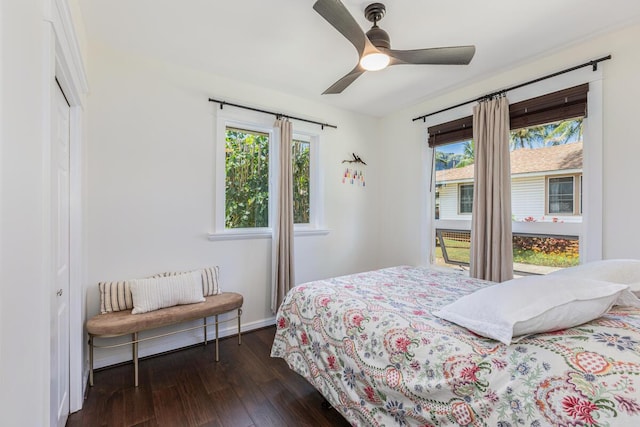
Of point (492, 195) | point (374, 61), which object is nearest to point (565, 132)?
point (492, 195)

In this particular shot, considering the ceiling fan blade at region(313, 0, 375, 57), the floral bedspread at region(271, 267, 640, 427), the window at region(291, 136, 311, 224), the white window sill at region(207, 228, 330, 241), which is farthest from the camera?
the window at region(291, 136, 311, 224)

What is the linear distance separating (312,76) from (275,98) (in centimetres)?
54

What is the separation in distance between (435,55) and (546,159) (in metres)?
1.54

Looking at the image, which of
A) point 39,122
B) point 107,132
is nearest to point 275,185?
point 107,132

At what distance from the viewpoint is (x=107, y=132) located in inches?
91.9

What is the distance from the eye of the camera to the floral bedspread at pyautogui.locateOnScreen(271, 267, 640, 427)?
35.6 inches

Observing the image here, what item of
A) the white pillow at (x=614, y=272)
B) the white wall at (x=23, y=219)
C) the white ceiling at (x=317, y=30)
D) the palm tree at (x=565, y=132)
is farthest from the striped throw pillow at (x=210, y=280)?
the palm tree at (x=565, y=132)

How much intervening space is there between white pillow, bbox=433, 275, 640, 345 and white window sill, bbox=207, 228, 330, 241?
2.20 m

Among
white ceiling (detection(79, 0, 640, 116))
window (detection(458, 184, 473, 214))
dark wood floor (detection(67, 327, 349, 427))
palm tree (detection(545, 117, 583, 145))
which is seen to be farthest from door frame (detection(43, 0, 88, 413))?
palm tree (detection(545, 117, 583, 145))

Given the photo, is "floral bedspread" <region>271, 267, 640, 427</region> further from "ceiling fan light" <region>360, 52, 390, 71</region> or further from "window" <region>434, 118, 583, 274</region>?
"ceiling fan light" <region>360, 52, 390, 71</region>

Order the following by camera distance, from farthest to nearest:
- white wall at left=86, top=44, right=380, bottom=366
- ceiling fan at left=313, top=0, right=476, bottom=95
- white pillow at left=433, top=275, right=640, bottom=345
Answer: white wall at left=86, top=44, right=380, bottom=366, ceiling fan at left=313, top=0, right=476, bottom=95, white pillow at left=433, top=275, right=640, bottom=345

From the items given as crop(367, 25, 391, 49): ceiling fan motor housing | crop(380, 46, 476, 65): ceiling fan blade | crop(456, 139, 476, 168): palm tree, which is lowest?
crop(456, 139, 476, 168): palm tree

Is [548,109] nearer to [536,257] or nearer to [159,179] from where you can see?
[536,257]

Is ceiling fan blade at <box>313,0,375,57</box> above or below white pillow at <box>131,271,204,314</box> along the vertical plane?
above
